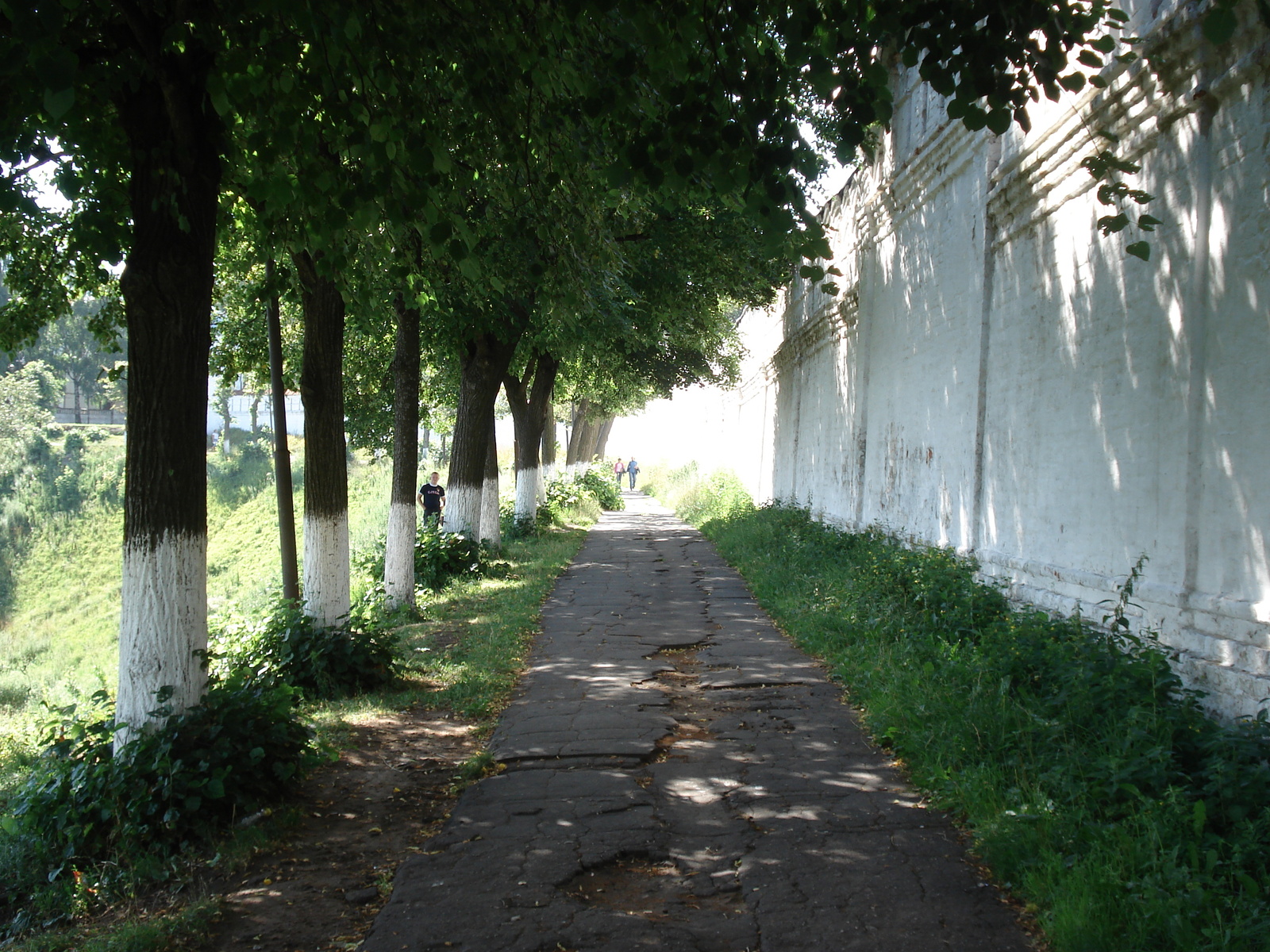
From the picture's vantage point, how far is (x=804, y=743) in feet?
17.4

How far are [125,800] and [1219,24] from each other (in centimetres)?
517

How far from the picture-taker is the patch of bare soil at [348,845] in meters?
3.30

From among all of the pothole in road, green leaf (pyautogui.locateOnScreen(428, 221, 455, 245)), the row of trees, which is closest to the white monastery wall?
the row of trees

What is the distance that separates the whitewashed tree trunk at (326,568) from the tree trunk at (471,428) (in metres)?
5.99

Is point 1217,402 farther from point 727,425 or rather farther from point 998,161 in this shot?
point 727,425

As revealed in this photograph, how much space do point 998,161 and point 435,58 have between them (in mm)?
4583

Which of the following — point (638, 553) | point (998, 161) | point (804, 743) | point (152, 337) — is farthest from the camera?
point (638, 553)

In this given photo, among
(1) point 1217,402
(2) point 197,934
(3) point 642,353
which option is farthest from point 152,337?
(3) point 642,353

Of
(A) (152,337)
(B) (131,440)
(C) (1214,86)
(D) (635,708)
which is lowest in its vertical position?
(D) (635,708)

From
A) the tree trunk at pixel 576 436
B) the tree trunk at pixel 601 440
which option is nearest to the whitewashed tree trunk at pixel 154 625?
the tree trunk at pixel 576 436

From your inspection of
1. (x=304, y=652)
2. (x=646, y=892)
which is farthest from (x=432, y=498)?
(x=646, y=892)

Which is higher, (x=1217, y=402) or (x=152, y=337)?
(x=152, y=337)

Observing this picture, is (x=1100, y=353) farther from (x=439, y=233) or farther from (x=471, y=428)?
(x=471, y=428)

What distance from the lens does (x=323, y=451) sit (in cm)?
704
